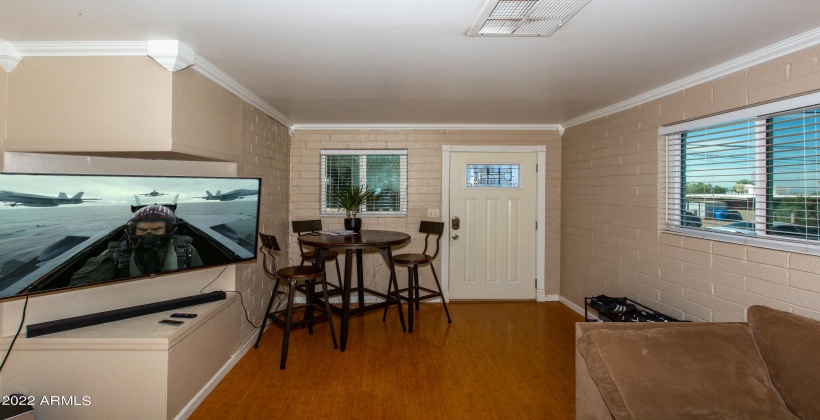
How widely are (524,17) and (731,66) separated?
61.5 inches

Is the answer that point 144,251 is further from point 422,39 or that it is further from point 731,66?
point 731,66

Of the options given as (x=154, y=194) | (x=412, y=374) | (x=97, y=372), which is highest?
(x=154, y=194)

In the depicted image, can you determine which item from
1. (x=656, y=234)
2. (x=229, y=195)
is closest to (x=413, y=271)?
(x=229, y=195)

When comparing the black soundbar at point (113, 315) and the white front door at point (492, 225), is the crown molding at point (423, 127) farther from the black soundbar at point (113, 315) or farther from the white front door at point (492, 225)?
the black soundbar at point (113, 315)

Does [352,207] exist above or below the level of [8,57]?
below

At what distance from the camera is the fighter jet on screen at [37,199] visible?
1.80 metres

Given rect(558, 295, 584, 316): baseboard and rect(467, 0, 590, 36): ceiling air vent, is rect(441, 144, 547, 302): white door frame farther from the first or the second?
rect(467, 0, 590, 36): ceiling air vent

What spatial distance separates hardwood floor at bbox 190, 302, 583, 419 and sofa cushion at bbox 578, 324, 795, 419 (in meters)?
0.91

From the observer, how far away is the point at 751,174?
2.41m

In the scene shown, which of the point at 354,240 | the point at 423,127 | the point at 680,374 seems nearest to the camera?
the point at 680,374

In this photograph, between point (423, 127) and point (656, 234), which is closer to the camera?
point (656, 234)

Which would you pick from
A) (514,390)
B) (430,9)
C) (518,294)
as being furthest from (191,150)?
(518,294)

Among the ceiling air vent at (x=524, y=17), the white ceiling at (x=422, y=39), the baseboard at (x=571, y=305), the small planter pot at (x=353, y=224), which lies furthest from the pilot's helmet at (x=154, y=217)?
the baseboard at (x=571, y=305)

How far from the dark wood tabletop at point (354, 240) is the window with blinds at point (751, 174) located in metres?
2.24
